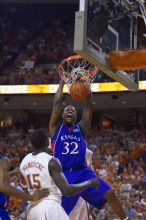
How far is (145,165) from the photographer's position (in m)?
13.2

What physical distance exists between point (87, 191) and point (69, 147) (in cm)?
55

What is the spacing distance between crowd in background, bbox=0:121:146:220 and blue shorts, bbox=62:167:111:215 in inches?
137

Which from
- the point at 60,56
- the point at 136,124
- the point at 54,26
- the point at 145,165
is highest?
the point at 54,26

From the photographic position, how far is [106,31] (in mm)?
5719

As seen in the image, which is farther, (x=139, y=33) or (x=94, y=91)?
(x=94, y=91)

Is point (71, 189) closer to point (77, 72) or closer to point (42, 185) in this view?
point (42, 185)

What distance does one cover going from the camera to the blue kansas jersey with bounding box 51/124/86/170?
564 centimetres

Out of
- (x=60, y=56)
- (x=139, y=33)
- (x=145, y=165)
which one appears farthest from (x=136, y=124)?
(x=139, y=33)

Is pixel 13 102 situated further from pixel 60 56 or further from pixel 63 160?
pixel 63 160

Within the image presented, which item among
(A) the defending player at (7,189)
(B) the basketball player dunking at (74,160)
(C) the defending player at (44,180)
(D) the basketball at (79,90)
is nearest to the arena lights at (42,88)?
(D) the basketball at (79,90)

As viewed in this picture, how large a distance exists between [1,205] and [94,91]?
1234 centimetres

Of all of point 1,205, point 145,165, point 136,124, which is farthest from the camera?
point 136,124

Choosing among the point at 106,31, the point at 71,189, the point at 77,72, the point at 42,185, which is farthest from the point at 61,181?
the point at 77,72

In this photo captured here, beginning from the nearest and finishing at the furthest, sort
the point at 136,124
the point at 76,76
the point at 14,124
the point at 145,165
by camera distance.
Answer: the point at 76,76, the point at 145,165, the point at 136,124, the point at 14,124
